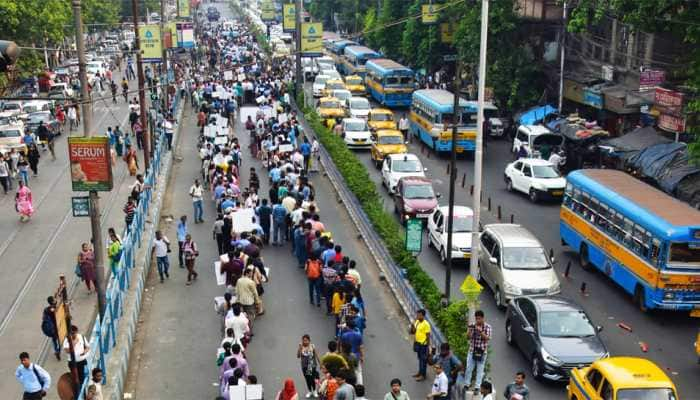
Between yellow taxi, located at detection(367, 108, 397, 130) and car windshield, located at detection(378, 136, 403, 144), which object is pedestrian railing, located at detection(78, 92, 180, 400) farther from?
yellow taxi, located at detection(367, 108, 397, 130)

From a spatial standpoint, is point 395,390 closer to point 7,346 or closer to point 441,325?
point 441,325

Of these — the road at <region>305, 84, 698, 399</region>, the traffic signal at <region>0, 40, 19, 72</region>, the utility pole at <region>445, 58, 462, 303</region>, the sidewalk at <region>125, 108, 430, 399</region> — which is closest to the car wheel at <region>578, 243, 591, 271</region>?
the road at <region>305, 84, 698, 399</region>

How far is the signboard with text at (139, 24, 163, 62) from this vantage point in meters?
32.6

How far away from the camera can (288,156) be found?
2898 centimetres

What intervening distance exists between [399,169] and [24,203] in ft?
41.9

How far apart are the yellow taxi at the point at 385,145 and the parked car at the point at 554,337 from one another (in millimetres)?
17809

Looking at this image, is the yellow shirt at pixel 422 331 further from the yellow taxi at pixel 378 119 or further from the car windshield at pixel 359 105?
the car windshield at pixel 359 105

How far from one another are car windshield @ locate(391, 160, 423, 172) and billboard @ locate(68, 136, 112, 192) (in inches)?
624

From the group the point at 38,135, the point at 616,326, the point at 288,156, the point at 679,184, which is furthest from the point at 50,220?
the point at 679,184

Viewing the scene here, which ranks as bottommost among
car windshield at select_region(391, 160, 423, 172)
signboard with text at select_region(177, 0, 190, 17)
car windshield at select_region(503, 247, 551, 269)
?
car windshield at select_region(503, 247, 551, 269)

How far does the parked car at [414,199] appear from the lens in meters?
25.5

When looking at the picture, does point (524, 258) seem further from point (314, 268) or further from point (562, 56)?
point (562, 56)

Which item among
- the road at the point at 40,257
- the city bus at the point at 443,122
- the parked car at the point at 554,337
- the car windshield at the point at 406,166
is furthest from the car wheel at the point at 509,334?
the city bus at the point at 443,122

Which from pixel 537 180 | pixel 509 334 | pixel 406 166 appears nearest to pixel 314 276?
pixel 509 334
